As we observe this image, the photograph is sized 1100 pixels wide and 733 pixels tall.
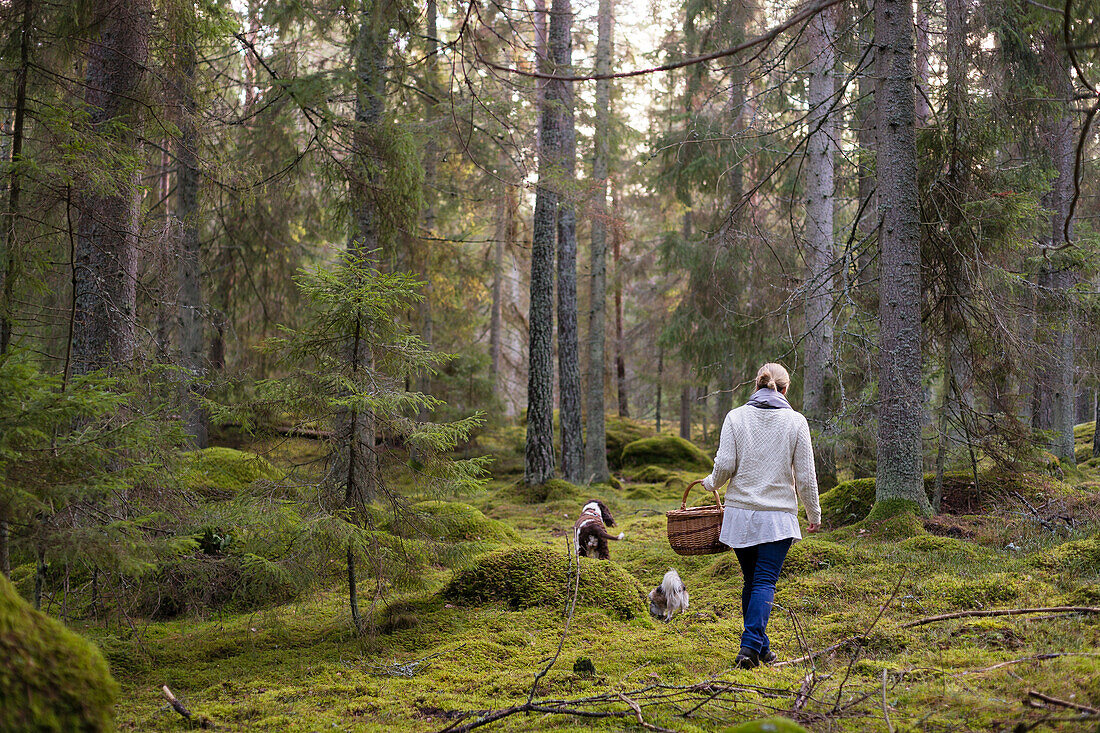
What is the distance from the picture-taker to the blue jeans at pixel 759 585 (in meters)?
4.08

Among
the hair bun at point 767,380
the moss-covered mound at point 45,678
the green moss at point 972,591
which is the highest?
the hair bun at point 767,380

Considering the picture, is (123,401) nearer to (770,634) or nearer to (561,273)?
(770,634)

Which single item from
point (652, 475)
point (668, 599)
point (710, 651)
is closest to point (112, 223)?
point (668, 599)

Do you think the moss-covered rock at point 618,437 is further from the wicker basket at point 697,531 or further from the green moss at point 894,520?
the wicker basket at point 697,531

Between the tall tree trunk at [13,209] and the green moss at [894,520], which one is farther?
the green moss at [894,520]

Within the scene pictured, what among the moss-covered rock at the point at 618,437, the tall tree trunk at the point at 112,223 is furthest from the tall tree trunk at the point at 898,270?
the moss-covered rock at the point at 618,437

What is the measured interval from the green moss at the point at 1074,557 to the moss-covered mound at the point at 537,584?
3115 millimetres

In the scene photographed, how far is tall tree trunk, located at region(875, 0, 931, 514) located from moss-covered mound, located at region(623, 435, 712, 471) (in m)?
11.2

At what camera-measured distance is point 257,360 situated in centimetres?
1475

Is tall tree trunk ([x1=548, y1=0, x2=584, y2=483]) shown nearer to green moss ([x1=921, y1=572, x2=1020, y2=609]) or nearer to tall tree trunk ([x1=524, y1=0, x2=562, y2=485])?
tall tree trunk ([x1=524, y1=0, x2=562, y2=485])

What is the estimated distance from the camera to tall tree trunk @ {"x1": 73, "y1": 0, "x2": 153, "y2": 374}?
5809 mm

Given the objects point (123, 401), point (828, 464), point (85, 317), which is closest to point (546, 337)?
point (828, 464)

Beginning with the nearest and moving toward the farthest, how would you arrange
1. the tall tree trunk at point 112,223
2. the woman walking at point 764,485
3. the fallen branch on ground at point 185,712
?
the fallen branch on ground at point 185,712 → the woman walking at point 764,485 → the tall tree trunk at point 112,223

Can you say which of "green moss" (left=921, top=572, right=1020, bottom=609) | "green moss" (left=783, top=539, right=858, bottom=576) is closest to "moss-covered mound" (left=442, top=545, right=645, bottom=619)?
"green moss" (left=783, top=539, right=858, bottom=576)
